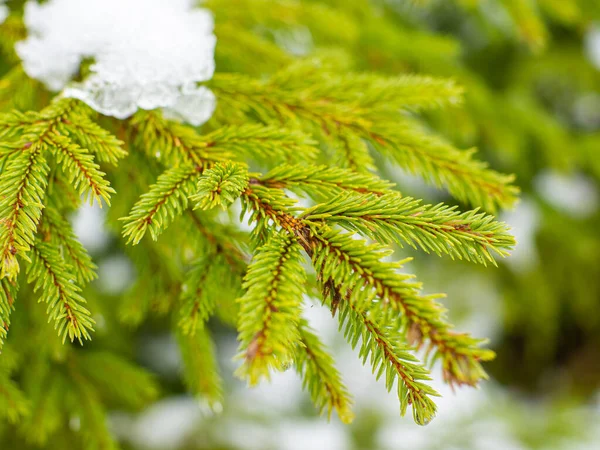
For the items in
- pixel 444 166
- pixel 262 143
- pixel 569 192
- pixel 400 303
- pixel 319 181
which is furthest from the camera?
pixel 569 192

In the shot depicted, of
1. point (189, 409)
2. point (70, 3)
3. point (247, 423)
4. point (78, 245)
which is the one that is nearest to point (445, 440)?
point (247, 423)

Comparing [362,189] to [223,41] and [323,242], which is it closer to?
[323,242]

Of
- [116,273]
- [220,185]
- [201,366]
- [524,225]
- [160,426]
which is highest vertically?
[220,185]

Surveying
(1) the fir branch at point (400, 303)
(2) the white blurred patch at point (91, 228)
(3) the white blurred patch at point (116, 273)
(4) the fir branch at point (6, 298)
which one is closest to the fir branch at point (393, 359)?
(1) the fir branch at point (400, 303)

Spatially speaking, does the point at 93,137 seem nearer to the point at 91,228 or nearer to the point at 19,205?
the point at 19,205

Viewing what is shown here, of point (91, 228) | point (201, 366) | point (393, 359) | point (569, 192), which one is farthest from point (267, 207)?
point (569, 192)

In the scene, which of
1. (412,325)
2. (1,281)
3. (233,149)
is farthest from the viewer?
(233,149)
